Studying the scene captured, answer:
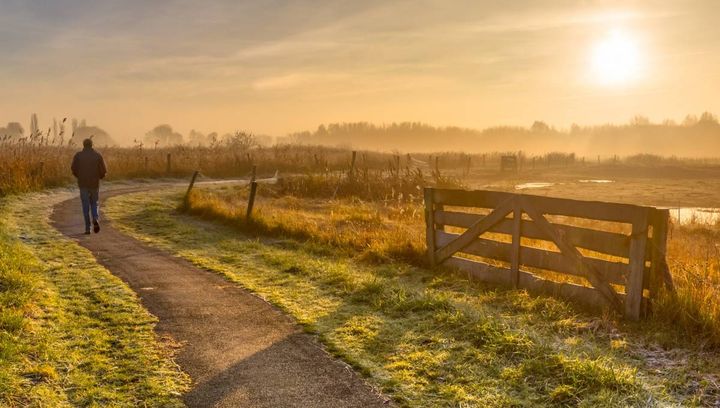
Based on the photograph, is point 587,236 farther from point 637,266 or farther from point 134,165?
point 134,165

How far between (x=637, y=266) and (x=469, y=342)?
2587mm

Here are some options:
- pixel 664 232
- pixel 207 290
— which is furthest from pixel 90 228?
pixel 664 232

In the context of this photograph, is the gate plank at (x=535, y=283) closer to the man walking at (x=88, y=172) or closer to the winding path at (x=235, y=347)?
the winding path at (x=235, y=347)

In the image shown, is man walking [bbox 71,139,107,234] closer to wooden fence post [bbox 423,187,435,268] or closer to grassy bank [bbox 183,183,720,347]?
grassy bank [bbox 183,183,720,347]

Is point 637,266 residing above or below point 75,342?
above

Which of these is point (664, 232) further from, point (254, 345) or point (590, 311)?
point (254, 345)

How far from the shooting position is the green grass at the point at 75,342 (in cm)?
527

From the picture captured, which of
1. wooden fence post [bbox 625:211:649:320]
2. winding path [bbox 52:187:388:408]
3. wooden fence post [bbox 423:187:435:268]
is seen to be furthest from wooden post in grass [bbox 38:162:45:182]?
wooden fence post [bbox 625:211:649:320]

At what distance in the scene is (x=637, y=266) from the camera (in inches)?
289

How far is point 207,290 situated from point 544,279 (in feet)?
17.8

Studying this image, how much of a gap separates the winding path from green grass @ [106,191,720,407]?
1.00 feet

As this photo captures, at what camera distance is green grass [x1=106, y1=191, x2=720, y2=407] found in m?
5.38

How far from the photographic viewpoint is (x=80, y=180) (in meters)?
13.8

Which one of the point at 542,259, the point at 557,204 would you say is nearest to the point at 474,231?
the point at 542,259
